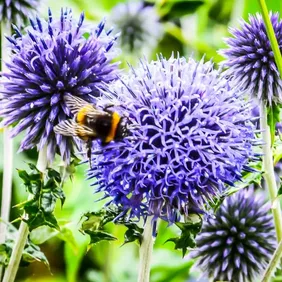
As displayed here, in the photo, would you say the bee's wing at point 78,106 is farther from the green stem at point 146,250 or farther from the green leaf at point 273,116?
the green leaf at point 273,116

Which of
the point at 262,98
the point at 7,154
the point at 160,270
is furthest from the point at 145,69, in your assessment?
the point at 160,270

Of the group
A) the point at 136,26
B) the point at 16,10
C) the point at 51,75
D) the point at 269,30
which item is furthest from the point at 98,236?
the point at 136,26

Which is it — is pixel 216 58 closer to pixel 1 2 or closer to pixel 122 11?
pixel 122 11

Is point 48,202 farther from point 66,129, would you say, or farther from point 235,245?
point 235,245

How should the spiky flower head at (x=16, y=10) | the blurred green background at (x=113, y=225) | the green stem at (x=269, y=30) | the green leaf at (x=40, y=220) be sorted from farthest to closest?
the blurred green background at (x=113, y=225) → the spiky flower head at (x=16, y=10) → the green leaf at (x=40, y=220) → the green stem at (x=269, y=30)

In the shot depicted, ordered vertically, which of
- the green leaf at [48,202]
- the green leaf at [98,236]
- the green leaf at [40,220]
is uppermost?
the green leaf at [48,202]

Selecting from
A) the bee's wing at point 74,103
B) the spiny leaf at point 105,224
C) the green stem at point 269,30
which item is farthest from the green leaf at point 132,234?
the green stem at point 269,30

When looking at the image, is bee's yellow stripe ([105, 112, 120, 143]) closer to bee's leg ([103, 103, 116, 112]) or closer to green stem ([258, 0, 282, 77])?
bee's leg ([103, 103, 116, 112])
